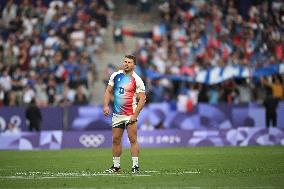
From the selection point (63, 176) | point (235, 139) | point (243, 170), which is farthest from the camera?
point (235, 139)

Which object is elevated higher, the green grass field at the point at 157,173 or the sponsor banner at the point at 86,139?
the sponsor banner at the point at 86,139

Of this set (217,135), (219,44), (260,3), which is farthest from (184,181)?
(260,3)

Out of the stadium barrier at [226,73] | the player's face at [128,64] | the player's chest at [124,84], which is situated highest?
the stadium barrier at [226,73]

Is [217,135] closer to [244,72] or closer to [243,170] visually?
[244,72]

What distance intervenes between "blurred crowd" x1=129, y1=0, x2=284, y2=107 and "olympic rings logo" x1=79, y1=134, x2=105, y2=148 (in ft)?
9.84

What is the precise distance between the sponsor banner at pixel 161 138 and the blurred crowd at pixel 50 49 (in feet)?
6.18

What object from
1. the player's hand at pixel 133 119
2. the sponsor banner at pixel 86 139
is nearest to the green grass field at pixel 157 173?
the player's hand at pixel 133 119

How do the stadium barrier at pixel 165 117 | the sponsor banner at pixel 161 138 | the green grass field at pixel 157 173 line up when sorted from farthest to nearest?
the stadium barrier at pixel 165 117 < the sponsor banner at pixel 161 138 < the green grass field at pixel 157 173

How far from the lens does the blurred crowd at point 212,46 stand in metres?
35.1

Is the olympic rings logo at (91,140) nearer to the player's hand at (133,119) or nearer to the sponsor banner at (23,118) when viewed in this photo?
the sponsor banner at (23,118)

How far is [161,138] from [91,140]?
9.17 ft

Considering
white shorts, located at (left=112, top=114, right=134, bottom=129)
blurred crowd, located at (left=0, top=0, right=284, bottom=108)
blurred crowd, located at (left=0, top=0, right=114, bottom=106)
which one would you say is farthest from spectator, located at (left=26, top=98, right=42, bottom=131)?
white shorts, located at (left=112, top=114, right=134, bottom=129)

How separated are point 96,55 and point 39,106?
12.4 feet

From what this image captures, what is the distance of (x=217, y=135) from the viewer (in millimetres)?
33406
